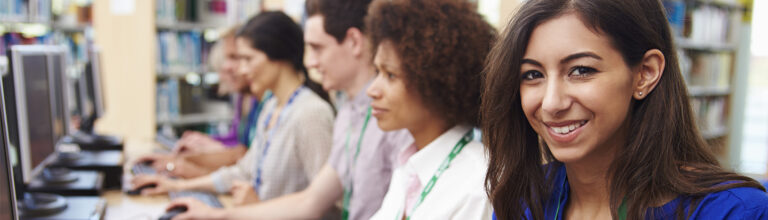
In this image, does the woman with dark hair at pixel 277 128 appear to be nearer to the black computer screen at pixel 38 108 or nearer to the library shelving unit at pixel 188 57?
the black computer screen at pixel 38 108

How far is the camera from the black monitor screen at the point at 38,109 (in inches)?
68.0

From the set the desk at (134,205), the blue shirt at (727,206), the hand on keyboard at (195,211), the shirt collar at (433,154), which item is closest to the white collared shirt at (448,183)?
the shirt collar at (433,154)

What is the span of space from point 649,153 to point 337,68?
115cm

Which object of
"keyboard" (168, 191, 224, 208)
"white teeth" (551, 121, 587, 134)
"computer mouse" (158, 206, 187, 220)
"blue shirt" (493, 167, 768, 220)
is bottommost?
"keyboard" (168, 191, 224, 208)

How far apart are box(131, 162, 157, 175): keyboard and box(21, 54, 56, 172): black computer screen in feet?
1.86

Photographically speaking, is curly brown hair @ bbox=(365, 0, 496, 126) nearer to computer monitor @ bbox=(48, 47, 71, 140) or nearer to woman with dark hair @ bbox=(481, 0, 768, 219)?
woman with dark hair @ bbox=(481, 0, 768, 219)

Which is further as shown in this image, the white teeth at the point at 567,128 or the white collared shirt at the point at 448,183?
the white collared shirt at the point at 448,183

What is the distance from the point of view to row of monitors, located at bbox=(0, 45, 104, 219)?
105 centimetres

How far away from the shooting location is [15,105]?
5.03 ft

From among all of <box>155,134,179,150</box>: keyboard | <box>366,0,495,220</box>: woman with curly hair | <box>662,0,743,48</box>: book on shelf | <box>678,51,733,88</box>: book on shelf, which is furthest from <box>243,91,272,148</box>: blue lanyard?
<box>678,51,733,88</box>: book on shelf

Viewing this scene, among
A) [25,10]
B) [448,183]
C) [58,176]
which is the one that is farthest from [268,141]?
[25,10]

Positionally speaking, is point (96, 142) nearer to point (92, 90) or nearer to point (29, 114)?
point (92, 90)

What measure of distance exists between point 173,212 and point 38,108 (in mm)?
546

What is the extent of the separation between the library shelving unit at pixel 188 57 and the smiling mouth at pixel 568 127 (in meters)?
3.57
